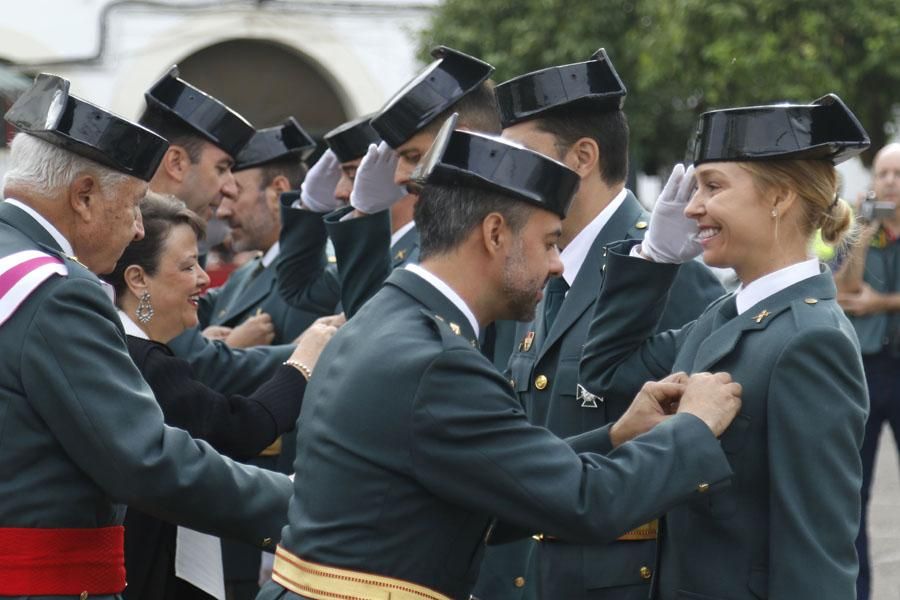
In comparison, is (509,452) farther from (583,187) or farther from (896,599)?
(896,599)

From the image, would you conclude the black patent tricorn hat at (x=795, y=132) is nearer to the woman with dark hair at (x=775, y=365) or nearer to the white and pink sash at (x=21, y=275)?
the woman with dark hair at (x=775, y=365)

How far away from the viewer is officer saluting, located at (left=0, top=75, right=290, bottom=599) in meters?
3.38

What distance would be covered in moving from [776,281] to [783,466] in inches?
17.5

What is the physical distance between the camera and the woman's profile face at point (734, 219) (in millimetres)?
3455

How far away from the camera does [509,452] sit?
3.05 m

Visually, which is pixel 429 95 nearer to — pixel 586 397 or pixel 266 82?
pixel 586 397

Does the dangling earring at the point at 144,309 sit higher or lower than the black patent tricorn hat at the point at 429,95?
lower

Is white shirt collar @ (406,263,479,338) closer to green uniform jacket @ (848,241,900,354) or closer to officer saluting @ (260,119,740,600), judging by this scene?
officer saluting @ (260,119,740,600)

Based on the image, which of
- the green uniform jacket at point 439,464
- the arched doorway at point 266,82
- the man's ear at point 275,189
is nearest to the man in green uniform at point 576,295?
the green uniform jacket at point 439,464

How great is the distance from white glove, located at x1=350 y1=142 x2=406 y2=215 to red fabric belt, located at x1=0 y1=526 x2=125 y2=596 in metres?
1.76

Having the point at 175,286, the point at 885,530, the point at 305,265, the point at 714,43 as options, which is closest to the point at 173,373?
the point at 175,286

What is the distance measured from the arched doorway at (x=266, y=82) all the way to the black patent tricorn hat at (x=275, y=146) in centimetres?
1375

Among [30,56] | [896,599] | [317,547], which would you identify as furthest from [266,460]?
[30,56]

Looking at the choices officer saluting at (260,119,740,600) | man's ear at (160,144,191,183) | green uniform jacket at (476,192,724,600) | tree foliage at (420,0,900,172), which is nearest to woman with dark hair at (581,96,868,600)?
officer saluting at (260,119,740,600)
